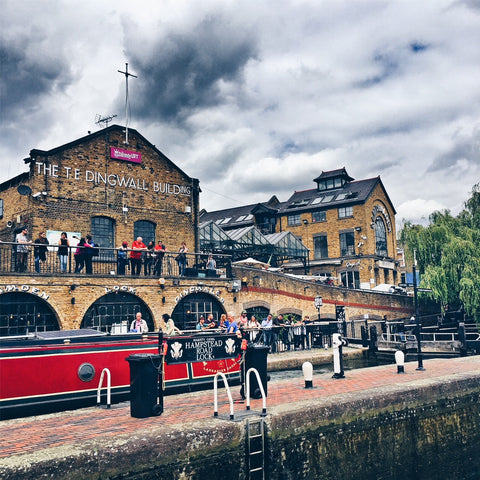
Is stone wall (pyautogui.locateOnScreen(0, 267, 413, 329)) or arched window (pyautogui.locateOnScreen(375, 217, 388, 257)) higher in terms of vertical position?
arched window (pyautogui.locateOnScreen(375, 217, 388, 257))

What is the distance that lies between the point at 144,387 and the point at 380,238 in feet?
97.7

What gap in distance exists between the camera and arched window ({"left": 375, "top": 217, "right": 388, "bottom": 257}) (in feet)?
109

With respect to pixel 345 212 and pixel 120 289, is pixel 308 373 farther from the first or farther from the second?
pixel 345 212

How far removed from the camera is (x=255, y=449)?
579 centimetres

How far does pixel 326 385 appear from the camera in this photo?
29.1ft

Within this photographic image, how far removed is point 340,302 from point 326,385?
15164mm

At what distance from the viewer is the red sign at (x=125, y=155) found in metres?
18.0

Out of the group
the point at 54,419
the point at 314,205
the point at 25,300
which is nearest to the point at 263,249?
the point at 314,205

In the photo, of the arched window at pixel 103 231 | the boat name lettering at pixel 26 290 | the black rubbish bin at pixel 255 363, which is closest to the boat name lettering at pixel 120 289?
the boat name lettering at pixel 26 290

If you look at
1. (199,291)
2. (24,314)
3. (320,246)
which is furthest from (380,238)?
(24,314)

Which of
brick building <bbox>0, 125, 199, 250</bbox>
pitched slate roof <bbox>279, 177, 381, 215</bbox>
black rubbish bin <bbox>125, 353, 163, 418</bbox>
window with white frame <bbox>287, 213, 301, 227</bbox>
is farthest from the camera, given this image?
window with white frame <bbox>287, 213, 301, 227</bbox>

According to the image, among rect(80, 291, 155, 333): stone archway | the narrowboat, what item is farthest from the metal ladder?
rect(80, 291, 155, 333): stone archway

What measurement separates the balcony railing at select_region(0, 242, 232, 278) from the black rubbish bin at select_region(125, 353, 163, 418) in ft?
24.8

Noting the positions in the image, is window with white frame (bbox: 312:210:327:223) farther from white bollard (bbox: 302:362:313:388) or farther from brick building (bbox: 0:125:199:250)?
white bollard (bbox: 302:362:313:388)
